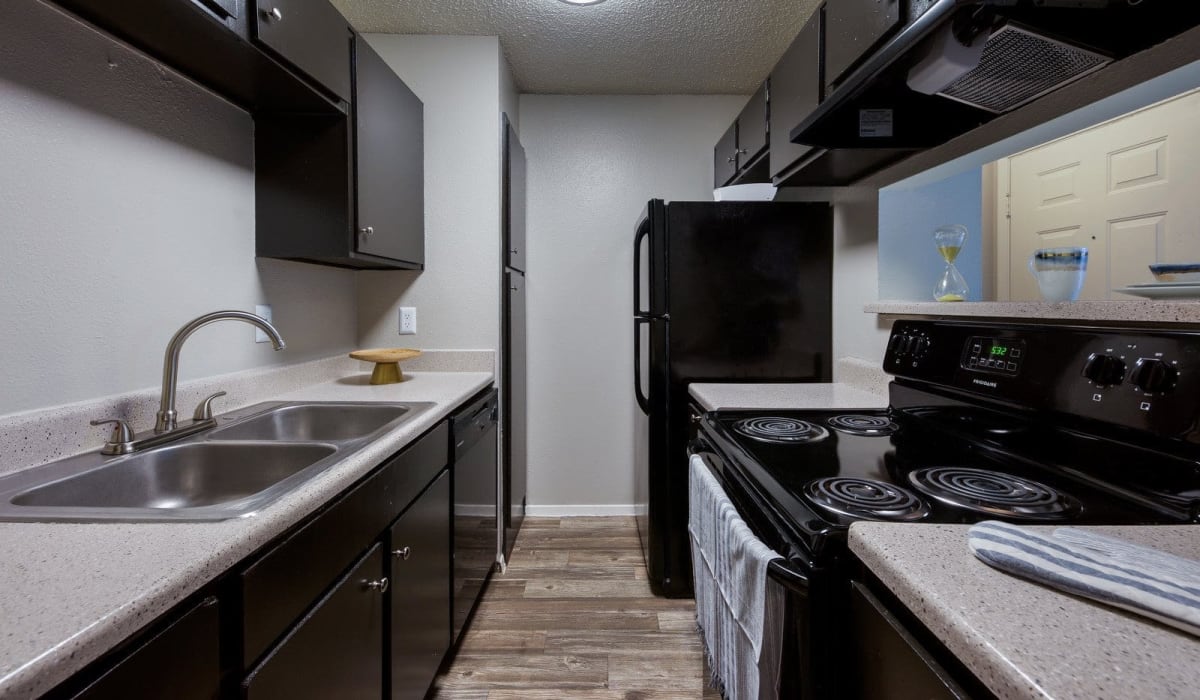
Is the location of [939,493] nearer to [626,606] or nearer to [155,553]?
[155,553]

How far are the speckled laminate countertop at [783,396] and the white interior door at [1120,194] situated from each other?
2.01 feet

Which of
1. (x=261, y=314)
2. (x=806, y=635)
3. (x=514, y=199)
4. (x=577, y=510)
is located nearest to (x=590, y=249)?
(x=514, y=199)

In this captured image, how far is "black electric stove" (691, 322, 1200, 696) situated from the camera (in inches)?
29.2

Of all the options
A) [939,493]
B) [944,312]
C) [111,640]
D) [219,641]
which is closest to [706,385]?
[944,312]

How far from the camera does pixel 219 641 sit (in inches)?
27.0

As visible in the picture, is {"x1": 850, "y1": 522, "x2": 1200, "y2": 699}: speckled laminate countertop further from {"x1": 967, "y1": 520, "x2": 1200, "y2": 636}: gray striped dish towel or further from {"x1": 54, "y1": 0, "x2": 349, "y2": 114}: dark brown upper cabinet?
{"x1": 54, "y1": 0, "x2": 349, "y2": 114}: dark brown upper cabinet

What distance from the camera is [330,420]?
165 cm

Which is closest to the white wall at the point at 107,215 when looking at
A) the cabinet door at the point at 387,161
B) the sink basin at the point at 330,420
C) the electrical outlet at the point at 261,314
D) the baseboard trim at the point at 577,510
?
the electrical outlet at the point at 261,314

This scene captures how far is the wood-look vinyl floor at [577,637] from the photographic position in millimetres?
1670

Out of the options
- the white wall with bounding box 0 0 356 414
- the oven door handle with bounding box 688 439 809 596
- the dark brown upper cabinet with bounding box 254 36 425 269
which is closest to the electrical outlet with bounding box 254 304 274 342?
the white wall with bounding box 0 0 356 414

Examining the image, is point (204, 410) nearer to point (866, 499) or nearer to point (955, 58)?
point (866, 499)

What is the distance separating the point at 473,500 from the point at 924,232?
69.2 inches

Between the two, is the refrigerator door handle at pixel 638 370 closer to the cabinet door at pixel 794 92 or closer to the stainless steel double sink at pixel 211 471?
the cabinet door at pixel 794 92

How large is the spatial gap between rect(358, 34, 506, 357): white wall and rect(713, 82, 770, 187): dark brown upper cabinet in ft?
3.51
